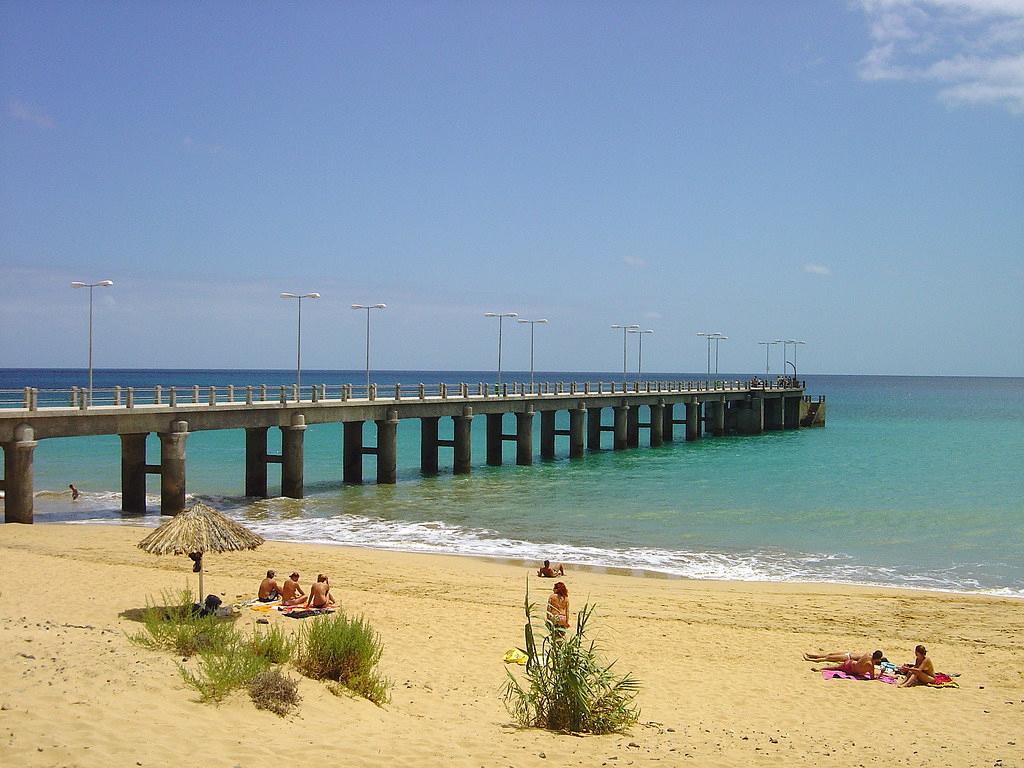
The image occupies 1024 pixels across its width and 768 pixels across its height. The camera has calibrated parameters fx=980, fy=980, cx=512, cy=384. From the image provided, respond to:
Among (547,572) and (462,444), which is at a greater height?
(462,444)

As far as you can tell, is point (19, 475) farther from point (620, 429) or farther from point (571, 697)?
point (620, 429)

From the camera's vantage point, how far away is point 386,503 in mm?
34469

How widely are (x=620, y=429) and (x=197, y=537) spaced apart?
43.9 m

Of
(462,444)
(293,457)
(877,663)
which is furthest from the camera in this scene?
(462,444)

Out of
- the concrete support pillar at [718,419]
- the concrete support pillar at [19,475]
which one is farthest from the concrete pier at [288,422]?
the concrete support pillar at [718,419]

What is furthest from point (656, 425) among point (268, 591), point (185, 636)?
point (185, 636)

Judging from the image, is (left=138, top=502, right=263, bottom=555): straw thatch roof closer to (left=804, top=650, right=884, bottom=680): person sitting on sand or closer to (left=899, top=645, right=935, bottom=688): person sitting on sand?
(left=804, top=650, right=884, bottom=680): person sitting on sand

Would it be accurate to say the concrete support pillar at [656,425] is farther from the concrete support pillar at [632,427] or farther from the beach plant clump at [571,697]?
the beach plant clump at [571,697]

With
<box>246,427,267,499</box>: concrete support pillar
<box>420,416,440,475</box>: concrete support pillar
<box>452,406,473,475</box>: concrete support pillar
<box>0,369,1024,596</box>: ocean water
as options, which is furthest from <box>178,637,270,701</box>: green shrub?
<box>420,416,440,475</box>: concrete support pillar

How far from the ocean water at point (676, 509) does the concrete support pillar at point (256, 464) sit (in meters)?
0.87

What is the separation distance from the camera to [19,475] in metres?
25.2

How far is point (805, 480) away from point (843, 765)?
36920 mm

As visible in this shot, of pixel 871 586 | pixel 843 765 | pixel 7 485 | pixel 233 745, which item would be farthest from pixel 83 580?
pixel 871 586

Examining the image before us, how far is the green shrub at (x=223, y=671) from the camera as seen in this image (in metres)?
9.33
